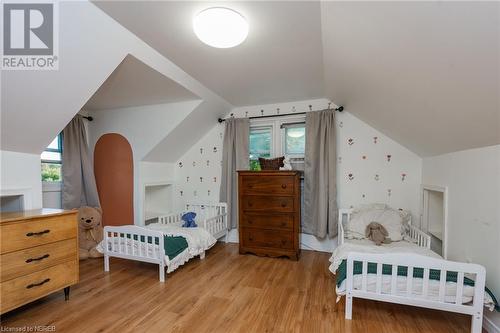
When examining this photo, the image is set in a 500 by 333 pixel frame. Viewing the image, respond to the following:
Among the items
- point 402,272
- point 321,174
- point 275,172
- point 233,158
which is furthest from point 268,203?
point 402,272

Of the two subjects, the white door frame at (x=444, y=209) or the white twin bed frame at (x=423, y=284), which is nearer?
the white twin bed frame at (x=423, y=284)

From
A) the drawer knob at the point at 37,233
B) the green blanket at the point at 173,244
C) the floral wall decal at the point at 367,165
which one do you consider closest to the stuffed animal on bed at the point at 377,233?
the floral wall decal at the point at 367,165

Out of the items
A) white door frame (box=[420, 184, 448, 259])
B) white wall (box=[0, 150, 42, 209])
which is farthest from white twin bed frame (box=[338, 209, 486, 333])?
white wall (box=[0, 150, 42, 209])

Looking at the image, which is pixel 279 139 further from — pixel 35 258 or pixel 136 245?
pixel 35 258

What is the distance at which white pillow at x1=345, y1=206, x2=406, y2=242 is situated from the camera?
102 inches

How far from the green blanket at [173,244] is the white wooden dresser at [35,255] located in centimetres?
73

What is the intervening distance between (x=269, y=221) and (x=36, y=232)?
236 cm

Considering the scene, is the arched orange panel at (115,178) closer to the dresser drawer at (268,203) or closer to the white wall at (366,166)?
the dresser drawer at (268,203)

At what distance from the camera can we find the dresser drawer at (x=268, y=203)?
3.04 m

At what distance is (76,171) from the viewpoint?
3219mm

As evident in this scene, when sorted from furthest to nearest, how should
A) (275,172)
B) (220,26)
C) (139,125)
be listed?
1. (139,125)
2. (275,172)
3. (220,26)

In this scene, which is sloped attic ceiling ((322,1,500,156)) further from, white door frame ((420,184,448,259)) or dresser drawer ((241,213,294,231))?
dresser drawer ((241,213,294,231))

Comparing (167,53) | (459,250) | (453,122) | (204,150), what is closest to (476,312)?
(459,250)

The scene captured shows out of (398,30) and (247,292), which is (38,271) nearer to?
(247,292)
